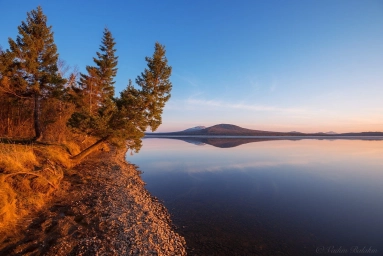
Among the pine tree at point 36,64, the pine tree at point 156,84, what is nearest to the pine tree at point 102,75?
the pine tree at point 36,64

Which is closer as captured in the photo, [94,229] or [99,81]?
[94,229]

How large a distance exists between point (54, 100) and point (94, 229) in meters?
20.4

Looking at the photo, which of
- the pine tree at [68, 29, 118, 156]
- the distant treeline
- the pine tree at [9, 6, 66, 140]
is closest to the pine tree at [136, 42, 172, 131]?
the distant treeline

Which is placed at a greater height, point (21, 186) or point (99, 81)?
point (99, 81)

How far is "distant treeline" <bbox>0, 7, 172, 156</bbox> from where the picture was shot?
14.1 m

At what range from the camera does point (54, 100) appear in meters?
20.7

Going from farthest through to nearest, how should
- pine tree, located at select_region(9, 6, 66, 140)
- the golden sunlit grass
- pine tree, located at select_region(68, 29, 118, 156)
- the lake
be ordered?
pine tree, located at select_region(68, 29, 118, 156), pine tree, located at select_region(9, 6, 66, 140), the lake, the golden sunlit grass

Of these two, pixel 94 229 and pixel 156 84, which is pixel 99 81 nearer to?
pixel 156 84

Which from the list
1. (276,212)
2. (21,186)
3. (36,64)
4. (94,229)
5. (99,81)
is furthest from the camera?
(99,81)

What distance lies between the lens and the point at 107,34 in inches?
1208

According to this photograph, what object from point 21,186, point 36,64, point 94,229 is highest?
point 36,64

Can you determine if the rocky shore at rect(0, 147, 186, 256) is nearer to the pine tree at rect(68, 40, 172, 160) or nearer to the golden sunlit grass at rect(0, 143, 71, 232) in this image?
the golden sunlit grass at rect(0, 143, 71, 232)

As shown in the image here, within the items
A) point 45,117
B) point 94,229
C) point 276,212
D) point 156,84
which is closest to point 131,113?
point 156,84

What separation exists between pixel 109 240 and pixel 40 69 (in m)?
22.1
